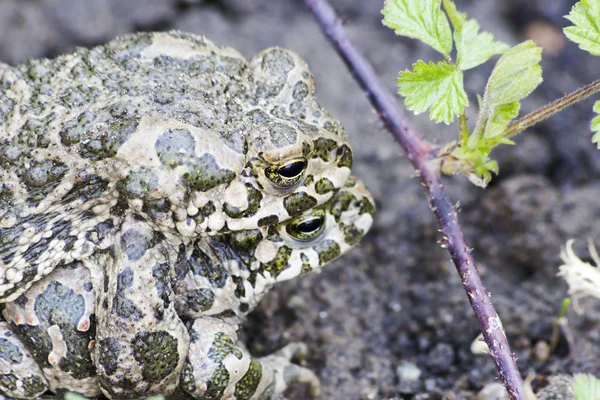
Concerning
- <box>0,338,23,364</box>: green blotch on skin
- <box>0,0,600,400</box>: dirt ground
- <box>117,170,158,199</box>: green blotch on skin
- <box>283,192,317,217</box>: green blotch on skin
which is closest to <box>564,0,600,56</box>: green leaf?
<box>0,0,600,400</box>: dirt ground

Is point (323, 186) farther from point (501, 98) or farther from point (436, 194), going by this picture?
point (501, 98)

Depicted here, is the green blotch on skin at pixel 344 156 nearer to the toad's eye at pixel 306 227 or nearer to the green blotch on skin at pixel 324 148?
the green blotch on skin at pixel 324 148

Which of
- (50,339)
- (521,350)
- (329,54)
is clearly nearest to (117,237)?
(50,339)

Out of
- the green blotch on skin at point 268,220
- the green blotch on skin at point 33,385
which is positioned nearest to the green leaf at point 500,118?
the green blotch on skin at point 268,220

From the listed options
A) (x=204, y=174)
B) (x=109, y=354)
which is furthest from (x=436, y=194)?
(x=109, y=354)

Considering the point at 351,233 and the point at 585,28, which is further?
the point at 351,233

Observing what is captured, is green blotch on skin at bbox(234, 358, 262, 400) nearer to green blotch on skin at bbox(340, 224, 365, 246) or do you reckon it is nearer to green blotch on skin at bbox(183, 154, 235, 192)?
green blotch on skin at bbox(340, 224, 365, 246)

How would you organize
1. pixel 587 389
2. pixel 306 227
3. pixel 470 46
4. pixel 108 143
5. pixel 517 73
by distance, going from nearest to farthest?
pixel 587 389
pixel 517 73
pixel 108 143
pixel 470 46
pixel 306 227
